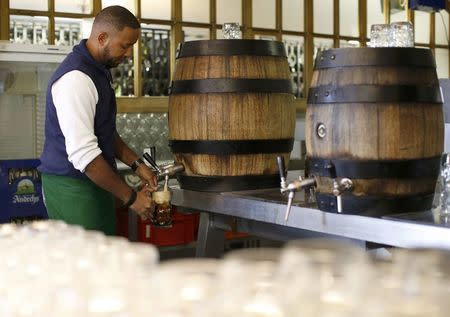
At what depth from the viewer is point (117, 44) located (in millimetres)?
2680

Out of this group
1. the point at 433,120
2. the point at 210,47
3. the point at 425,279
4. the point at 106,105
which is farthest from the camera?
the point at 106,105

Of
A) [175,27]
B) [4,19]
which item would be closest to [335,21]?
[175,27]

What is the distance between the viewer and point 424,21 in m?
8.58

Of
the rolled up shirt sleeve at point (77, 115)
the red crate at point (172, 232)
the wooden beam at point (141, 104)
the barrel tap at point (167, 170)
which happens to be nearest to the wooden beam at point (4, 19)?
the wooden beam at point (141, 104)

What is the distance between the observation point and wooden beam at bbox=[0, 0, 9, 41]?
5500mm

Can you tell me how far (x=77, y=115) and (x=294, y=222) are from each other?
98 centimetres

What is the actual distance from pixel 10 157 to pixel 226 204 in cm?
338

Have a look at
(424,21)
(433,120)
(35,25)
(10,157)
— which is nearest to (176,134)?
(433,120)

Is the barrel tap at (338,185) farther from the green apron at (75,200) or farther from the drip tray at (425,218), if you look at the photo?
the green apron at (75,200)

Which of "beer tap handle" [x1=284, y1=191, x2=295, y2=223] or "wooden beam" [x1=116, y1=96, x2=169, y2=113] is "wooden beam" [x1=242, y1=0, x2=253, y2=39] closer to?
"wooden beam" [x1=116, y1=96, x2=169, y2=113]

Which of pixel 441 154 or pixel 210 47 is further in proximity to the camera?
pixel 210 47

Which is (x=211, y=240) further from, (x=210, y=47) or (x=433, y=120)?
(x=433, y=120)

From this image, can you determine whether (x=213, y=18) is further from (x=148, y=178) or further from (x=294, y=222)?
(x=294, y=222)

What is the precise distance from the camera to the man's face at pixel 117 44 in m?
2.67
